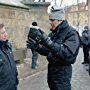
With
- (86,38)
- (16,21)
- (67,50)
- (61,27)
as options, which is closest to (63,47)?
(67,50)

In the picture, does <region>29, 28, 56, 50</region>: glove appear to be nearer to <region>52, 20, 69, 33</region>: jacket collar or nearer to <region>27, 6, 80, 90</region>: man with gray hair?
<region>27, 6, 80, 90</region>: man with gray hair

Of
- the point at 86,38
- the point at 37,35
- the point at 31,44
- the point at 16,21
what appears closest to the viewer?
the point at 37,35

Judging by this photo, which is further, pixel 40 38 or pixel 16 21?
pixel 16 21

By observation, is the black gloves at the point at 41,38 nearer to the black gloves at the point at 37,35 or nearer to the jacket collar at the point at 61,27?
the black gloves at the point at 37,35

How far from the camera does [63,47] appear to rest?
501 cm

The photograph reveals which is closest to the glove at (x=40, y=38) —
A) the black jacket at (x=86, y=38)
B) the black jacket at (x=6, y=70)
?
the black jacket at (x=6, y=70)

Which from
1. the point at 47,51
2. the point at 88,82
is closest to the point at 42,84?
the point at 88,82

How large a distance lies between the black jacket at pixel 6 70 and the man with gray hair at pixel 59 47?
373 mm

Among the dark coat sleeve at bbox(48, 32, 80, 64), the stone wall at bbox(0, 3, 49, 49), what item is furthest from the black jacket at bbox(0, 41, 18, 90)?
the stone wall at bbox(0, 3, 49, 49)

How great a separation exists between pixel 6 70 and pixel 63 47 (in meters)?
0.83

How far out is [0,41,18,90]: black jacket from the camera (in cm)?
498

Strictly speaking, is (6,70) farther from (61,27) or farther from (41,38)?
(61,27)

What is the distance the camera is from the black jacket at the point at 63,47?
4989 mm

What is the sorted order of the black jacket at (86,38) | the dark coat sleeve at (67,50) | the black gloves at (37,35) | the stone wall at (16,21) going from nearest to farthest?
1. the black gloves at (37,35)
2. the dark coat sleeve at (67,50)
3. the stone wall at (16,21)
4. the black jacket at (86,38)
